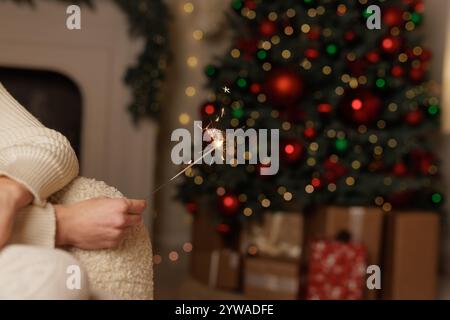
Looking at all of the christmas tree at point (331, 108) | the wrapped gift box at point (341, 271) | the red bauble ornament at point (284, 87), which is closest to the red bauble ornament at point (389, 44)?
the christmas tree at point (331, 108)

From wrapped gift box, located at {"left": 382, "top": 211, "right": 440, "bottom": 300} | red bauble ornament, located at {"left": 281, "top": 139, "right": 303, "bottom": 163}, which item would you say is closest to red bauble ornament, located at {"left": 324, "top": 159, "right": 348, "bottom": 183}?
red bauble ornament, located at {"left": 281, "top": 139, "right": 303, "bottom": 163}

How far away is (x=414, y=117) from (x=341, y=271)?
635mm

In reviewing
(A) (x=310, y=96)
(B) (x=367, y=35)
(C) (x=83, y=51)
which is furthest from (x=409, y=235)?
(C) (x=83, y=51)

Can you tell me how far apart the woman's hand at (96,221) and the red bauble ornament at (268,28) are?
5.88ft

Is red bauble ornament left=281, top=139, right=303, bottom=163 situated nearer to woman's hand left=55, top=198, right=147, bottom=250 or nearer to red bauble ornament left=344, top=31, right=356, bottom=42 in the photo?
red bauble ornament left=344, top=31, right=356, bottom=42

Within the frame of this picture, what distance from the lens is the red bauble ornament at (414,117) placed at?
2180 mm

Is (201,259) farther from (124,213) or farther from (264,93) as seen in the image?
(124,213)

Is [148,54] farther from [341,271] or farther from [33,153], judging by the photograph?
[33,153]

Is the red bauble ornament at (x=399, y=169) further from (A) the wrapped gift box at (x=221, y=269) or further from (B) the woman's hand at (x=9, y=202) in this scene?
(B) the woman's hand at (x=9, y=202)

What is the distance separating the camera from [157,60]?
2.62 meters

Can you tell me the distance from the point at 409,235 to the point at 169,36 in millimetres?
1369

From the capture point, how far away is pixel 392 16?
2229 mm

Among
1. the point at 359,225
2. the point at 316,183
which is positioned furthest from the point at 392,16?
the point at 359,225
